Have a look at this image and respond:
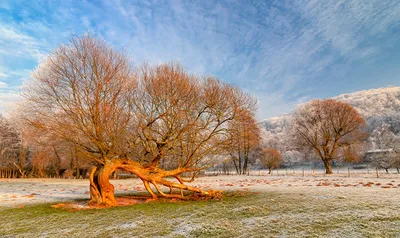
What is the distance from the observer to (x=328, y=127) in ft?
110

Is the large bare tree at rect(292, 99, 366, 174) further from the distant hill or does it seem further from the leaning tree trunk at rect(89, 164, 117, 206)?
the leaning tree trunk at rect(89, 164, 117, 206)

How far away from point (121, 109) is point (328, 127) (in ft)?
107

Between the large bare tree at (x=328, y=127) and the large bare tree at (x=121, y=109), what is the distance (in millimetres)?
26273

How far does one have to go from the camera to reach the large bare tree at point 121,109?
1020cm

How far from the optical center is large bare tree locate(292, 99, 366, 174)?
1280 inches

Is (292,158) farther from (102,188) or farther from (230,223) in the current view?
(230,223)

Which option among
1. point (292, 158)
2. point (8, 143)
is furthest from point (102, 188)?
point (292, 158)

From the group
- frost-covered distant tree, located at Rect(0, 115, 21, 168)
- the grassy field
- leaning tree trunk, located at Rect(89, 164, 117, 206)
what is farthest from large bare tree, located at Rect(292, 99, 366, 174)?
frost-covered distant tree, located at Rect(0, 115, 21, 168)

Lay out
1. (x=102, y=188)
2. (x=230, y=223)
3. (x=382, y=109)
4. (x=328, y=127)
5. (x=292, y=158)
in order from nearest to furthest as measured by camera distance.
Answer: (x=230, y=223), (x=102, y=188), (x=328, y=127), (x=382, y=109), (x=292, y=158)

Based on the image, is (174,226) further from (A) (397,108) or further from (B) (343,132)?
(A) (397,108)

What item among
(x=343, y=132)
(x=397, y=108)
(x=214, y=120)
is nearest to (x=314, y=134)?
(x=343, y=132)

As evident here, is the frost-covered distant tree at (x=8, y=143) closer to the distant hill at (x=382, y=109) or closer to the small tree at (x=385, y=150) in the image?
the small tree at (x=385, y=150)

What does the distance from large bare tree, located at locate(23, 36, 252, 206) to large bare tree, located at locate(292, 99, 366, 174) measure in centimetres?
2627

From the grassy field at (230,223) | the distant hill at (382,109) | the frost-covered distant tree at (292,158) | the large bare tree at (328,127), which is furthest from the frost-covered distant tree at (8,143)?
the distant hill at (382,109)
